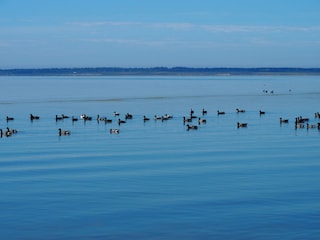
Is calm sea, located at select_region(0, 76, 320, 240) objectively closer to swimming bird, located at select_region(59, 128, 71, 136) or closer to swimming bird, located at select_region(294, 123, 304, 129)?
swimming bird, located at select_region(59, 128, 71, 136)

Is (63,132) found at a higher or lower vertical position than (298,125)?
lower

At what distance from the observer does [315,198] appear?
23047 mm

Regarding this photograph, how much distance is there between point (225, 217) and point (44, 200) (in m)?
6.23

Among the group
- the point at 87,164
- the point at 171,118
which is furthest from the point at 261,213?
the point at 171,118

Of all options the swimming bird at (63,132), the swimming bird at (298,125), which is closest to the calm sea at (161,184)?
the swimming bird at (63,132)

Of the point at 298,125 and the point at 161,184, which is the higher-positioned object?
the point at 298,125

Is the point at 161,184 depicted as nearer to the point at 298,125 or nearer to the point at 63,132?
the point at 63,132

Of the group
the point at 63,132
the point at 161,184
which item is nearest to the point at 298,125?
the point at 63,132

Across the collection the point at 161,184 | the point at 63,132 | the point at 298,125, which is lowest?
the point at 161,184

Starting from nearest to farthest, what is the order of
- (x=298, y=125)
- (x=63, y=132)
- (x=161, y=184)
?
(x=161, y=184) → (x=63, y=132) → (x=298, y=125)

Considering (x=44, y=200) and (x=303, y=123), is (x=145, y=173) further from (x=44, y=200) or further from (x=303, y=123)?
(x=303, y=123)

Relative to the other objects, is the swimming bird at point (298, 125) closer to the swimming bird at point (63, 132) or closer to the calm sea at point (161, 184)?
the calm sea at point (161, 184)

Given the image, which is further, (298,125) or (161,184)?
(298,125)

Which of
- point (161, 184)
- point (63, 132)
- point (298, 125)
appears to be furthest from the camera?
point (298, 125)
